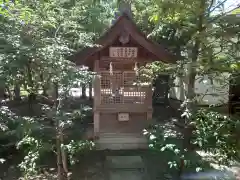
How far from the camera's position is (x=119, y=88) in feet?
20.5

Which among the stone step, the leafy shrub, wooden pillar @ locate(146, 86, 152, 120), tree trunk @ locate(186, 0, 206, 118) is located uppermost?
tree trunk @ locate(186, 0, 206, 118)

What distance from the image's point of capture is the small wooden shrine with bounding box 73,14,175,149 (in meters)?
5.79

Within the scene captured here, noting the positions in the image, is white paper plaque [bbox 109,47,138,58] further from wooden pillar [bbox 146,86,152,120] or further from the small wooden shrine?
wooden pillar [bbox 146,86,152,120]

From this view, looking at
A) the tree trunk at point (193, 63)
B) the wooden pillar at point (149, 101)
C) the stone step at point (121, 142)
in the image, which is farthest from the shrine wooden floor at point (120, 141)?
A: the tree trunk at point (193, 63)

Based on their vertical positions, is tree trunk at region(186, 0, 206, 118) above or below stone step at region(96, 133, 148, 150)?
above

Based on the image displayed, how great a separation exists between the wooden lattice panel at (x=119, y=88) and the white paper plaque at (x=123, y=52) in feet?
1.64

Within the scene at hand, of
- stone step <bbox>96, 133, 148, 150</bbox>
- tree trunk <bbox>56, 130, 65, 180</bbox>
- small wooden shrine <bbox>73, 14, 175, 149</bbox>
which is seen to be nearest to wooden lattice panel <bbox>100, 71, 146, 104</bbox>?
small wooden shrine <bbox>73, 14, 175, 149</bbox>

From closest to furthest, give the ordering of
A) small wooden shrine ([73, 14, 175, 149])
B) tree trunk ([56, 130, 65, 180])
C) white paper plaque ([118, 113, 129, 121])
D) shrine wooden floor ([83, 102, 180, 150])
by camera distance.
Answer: tree trunk ([56, 130, 65, 180]) < small wooden shrine ([73, 14, 175, 149]) < shrine wooden floor ([83, 102, 180, 150]) < white paper plaque ([118, 113, 129, 121])

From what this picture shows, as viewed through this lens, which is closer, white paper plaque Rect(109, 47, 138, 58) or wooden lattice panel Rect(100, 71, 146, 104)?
white paper plaque Rect(109, 47, 138, 58)

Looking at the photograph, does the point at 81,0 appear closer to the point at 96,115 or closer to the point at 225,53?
the point at 96,115

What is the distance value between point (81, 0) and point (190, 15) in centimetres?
412

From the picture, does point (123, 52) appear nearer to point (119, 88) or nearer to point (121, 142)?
point (119, 88)

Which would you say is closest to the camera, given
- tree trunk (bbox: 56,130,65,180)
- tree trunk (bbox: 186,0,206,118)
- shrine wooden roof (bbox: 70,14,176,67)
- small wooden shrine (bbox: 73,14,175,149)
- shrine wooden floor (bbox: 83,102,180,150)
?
tree trunk (bbox: 186,0,206,118)

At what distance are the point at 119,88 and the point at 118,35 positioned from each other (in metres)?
1.43
